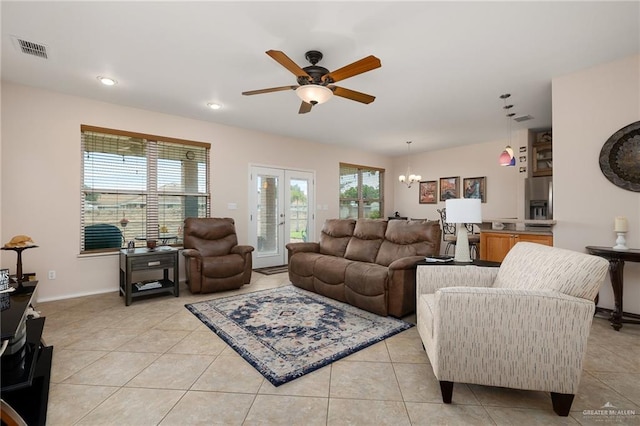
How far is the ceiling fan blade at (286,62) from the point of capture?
2.11m

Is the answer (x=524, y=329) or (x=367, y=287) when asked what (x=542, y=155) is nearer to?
(x=367, y=287)

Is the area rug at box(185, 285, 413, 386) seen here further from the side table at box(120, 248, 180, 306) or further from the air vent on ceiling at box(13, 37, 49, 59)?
the air vent on ceiling at box(13, 37, 49, 59)

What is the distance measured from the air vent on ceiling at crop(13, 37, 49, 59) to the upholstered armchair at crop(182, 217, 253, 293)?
230cm

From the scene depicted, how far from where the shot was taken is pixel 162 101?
3926 millimetres

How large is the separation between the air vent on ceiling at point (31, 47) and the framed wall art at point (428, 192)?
22.8 ft

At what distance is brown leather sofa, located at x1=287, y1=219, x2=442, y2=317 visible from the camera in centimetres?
298

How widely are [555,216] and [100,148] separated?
5724 millimetres

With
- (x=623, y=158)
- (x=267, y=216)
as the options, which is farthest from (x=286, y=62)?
(x=267, y=216)

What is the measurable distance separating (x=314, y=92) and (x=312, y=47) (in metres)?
0.38

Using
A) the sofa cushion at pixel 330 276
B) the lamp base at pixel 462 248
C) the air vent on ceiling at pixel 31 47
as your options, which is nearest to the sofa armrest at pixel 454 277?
the lamp base at pixel 462 248

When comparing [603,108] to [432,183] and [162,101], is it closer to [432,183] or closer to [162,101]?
[432,183]

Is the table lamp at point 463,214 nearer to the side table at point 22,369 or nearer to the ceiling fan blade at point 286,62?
the ceiling fan blade at point 286,62

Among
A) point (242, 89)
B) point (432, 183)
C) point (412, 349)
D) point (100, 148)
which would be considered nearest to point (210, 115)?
point (242, 89)

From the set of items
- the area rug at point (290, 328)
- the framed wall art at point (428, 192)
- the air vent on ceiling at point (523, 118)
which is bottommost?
the area rug at point (290, 328)
